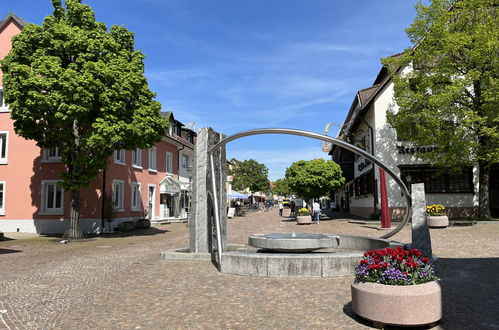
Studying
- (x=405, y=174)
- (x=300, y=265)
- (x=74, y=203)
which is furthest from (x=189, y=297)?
(x=405, y=174)

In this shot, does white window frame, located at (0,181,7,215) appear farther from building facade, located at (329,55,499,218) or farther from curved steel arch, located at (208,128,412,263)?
building facade, located at (329,55,499,218)

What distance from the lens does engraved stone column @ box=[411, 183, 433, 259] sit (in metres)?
9.34

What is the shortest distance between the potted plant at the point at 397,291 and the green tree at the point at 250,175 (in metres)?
71.8

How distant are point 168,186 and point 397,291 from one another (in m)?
27.8

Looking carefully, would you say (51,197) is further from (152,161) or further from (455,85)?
(455,85)

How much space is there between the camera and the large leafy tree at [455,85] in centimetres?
2086

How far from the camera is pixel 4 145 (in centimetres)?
2348

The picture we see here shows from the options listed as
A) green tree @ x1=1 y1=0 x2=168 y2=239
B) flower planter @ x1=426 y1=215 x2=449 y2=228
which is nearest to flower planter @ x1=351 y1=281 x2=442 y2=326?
green tree @ x1=1 y1=0 x2=168 y2=239

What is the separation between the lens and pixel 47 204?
73.5ft

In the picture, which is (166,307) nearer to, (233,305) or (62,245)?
(233,305)

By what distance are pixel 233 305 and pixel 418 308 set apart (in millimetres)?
2699

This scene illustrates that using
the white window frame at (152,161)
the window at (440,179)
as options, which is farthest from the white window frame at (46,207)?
the window at (440,179)

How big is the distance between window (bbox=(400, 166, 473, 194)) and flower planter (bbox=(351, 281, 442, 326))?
23.3m

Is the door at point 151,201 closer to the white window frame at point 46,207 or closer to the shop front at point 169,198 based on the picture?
the shop front at point 169,198
